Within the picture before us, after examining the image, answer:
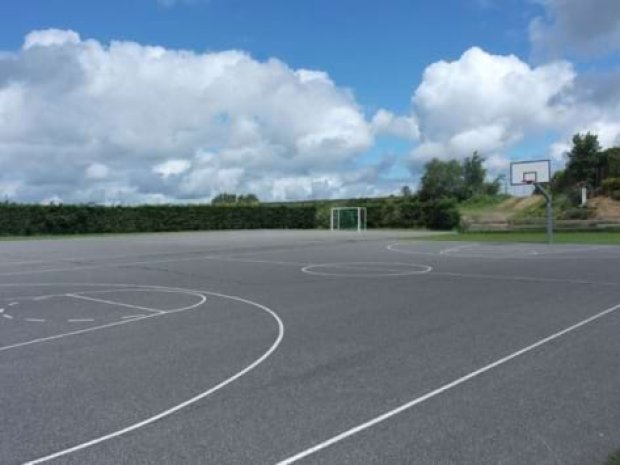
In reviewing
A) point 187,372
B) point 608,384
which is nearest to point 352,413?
point 187,372

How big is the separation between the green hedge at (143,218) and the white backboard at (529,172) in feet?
101

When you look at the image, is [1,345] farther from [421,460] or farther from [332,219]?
[332,219]

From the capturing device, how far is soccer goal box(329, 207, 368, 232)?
2147 inches

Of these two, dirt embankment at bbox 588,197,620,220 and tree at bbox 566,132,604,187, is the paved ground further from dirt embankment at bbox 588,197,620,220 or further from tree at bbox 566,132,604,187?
tree at bbox 566,132,604,187

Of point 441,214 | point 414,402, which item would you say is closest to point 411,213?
point 441,214

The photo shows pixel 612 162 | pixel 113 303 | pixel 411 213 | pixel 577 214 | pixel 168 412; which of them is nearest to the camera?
pixel 168 412

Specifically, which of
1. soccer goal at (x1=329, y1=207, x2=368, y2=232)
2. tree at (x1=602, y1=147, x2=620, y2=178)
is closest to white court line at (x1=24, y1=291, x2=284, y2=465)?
soccer goal at (x1=329, y1=207, x2=368, y2=232)

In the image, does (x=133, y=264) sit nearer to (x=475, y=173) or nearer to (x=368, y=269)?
(x=368, y=269)

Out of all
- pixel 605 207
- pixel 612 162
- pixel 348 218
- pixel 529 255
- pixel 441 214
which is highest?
pixel 612 162

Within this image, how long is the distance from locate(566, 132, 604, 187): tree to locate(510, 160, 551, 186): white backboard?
22475mm

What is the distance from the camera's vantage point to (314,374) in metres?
5.93

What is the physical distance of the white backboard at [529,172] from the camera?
96.6 ft

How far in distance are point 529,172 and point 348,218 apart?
88.2ft

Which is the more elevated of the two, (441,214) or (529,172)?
(529,172)
